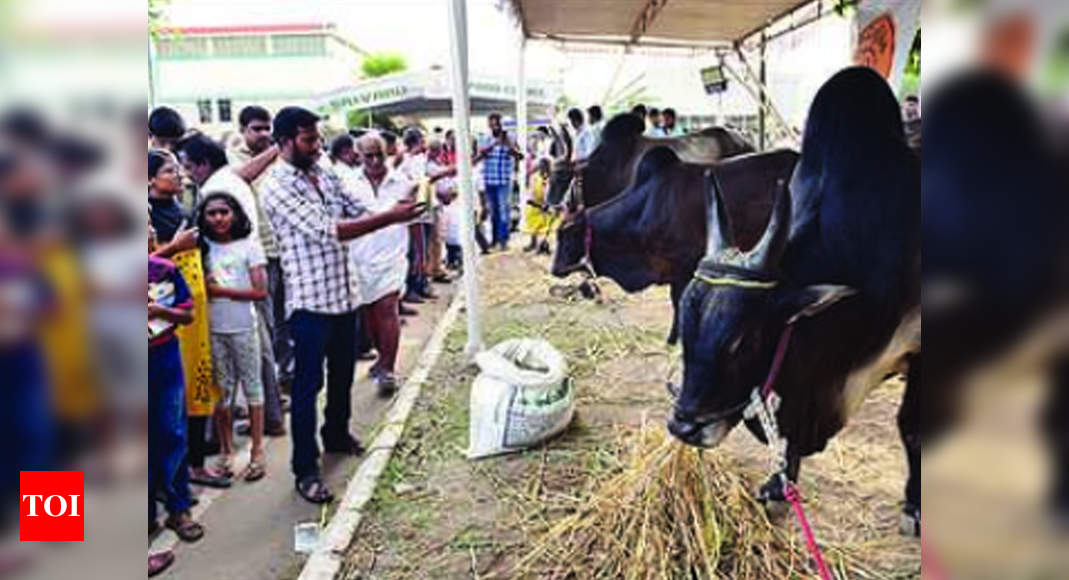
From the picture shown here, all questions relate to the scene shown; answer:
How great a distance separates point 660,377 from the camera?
5.17 meters

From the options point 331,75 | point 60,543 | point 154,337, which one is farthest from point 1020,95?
point 331,75

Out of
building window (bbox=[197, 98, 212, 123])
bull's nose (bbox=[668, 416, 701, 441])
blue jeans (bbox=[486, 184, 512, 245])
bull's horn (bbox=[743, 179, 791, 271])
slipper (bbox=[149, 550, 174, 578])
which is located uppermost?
building window (bbox=[197, 98, 212, 123])

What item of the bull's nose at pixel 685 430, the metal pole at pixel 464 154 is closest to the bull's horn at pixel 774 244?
the bull's nose at pixel 685 430

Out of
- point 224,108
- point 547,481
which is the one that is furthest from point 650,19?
point 224,108

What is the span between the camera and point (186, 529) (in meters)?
3.40

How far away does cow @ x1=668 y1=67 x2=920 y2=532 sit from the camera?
2268 millimetres

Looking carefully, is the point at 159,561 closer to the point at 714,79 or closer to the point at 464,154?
the point at 464,154

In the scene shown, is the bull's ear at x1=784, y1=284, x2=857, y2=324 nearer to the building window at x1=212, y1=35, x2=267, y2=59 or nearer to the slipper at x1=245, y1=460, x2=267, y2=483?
the slipper at x1=245, y1=460, x2=267, y2=483

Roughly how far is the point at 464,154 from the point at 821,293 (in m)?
3.43

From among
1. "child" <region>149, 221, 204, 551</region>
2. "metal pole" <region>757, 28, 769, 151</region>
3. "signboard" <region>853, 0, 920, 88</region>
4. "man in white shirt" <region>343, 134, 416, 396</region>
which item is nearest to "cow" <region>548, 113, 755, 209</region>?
"signboard" <region>853, 0, 920, 88</region>

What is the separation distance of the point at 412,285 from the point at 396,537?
5061 mm

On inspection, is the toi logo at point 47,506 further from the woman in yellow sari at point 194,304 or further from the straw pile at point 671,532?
the woman in yellow sari at point 194,304

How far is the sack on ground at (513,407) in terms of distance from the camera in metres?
3.87

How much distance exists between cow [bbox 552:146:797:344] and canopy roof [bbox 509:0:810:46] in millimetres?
2280
